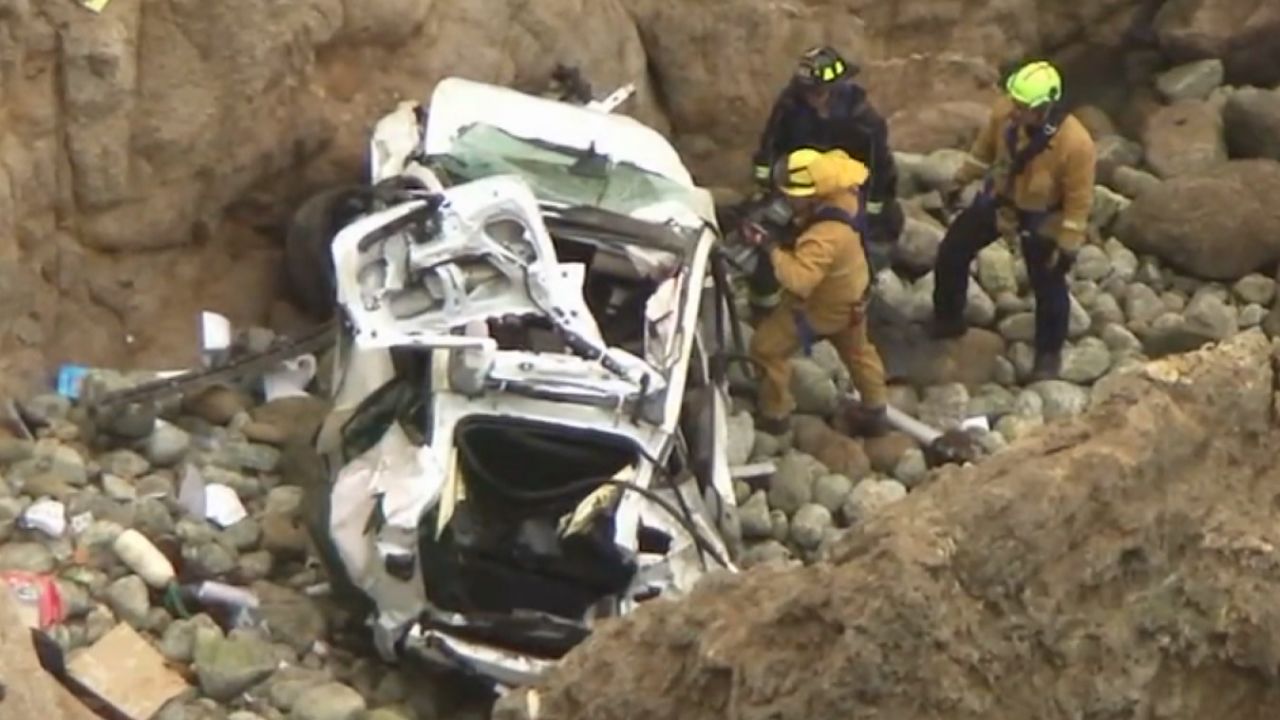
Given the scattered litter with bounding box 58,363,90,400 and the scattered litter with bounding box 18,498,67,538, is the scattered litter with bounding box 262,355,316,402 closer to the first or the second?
the scattered litter with bounding box 58,363,90,400

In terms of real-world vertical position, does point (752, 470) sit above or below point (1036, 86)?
below

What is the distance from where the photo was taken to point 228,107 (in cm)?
1101

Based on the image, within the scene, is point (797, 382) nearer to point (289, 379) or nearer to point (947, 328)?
point (947, 328)

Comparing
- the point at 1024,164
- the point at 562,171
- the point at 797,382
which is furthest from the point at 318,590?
the point at 1024,164

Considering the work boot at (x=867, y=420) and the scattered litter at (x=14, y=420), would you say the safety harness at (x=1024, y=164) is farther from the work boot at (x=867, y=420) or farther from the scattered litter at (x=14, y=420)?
the scattered litter at (x=14, y=420)

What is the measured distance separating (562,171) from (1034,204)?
249 centimetres

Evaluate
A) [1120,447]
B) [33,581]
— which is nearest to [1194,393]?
[1120,447]

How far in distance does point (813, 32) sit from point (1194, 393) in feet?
29.2

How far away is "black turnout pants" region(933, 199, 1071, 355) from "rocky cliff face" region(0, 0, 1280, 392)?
1934 millimetres

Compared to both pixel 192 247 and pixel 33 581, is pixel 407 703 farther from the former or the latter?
pixel 192 247

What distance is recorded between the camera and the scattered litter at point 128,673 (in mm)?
8711

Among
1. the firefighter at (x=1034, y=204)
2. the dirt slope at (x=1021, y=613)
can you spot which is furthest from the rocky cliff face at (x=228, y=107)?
the dirt slope at (x=1021, y=613)

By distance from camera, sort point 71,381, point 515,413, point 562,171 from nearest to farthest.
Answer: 1. point 515,413
2. point 71,381
3. point 562,171

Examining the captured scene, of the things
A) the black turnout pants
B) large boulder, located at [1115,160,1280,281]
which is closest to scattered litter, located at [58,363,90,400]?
the black turnout pants
